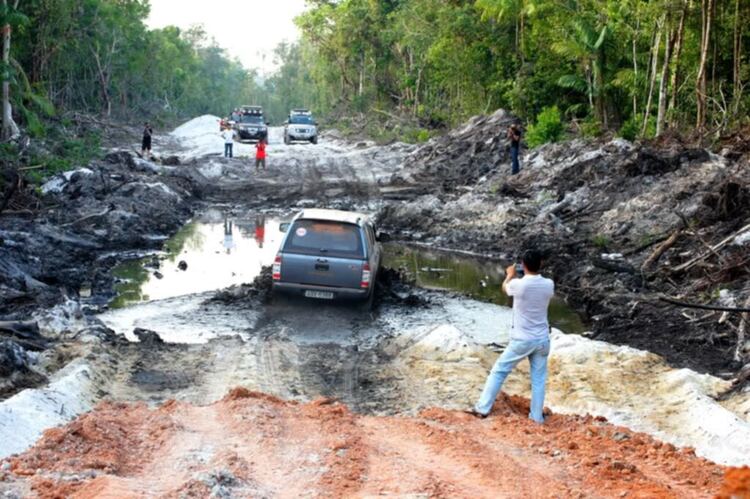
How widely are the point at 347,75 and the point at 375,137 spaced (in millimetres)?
25313

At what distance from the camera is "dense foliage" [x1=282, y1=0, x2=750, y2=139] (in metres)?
28.5

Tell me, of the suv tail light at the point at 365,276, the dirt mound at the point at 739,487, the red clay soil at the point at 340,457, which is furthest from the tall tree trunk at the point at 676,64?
the dirt mound at the point at 739,487

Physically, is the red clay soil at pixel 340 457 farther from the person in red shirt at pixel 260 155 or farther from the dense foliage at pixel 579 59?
the person in red shirt at pixel 260 155

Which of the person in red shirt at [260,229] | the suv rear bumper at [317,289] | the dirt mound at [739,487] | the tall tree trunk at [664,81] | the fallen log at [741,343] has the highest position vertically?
the tall tree trunk at [664,81]

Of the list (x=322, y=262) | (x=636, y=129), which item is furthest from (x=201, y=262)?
(x=636, y=129)

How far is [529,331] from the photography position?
893cm

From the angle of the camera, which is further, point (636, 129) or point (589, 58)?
point (589, 58)

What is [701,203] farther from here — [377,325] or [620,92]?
[620,92]

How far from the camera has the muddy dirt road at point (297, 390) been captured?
22.1 ft

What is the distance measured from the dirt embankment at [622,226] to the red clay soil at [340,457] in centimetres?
518

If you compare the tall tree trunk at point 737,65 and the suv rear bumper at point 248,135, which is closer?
the tall tree trunk at point 737,65

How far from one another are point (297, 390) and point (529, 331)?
139 inches

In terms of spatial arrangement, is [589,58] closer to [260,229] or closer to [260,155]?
[260,155]

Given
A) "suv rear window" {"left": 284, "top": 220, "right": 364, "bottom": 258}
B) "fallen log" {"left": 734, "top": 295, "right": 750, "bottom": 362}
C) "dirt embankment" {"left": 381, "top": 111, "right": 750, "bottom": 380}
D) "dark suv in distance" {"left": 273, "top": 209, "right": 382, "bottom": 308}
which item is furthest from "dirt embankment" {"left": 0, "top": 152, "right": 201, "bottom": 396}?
"fallen log" {"left": 734, "top": 295, "right": 750, "bottom": 362}
